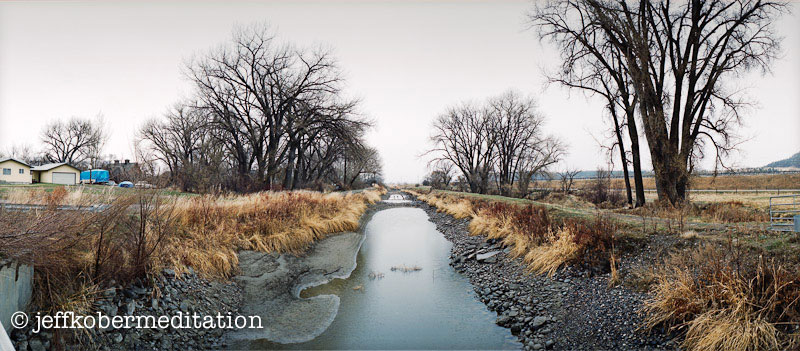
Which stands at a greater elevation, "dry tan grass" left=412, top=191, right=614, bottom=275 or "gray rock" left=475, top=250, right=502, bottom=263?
"dry tan grass" left=412, top=191, right=614, bottom=275

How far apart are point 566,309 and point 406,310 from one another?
2.99 metres

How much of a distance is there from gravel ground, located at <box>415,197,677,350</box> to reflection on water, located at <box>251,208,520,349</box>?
329 mm

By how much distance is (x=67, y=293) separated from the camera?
4.24 m

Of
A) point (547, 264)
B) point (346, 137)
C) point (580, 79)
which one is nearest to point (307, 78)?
point (346, 137)

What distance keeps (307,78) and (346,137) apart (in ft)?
19.2

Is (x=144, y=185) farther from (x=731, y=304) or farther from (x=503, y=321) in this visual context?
(x=731, y=304)

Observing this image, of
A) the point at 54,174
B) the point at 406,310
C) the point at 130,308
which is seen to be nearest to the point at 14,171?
the point at 54,174

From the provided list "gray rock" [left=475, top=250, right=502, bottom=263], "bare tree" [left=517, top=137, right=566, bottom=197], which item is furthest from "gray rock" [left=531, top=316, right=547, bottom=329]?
"bare tree" [left=517, top=137, right=566, bottom=197]

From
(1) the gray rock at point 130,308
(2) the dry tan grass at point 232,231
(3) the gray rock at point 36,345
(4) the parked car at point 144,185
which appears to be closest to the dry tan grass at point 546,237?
(2) the dry tan grass at point 232,231

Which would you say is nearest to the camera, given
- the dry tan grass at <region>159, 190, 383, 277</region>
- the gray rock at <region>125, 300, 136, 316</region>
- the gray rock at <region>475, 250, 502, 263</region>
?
the gray rock at <region>125, 300, 136, 316</region>

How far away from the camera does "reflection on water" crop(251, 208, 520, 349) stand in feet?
18.3

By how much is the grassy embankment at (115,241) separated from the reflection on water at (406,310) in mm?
2208

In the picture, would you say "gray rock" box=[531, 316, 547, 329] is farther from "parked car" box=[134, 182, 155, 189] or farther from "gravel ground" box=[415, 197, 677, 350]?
"parked car" box=[134, 182, 155, 189]

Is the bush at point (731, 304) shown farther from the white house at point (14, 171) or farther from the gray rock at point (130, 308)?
the white house at point (14, 171)
